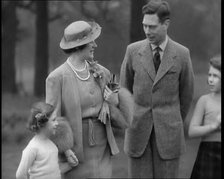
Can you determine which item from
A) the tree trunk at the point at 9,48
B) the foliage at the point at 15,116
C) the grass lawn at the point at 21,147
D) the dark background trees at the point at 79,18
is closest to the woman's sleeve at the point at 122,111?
the grass lawn at the point at 21,147

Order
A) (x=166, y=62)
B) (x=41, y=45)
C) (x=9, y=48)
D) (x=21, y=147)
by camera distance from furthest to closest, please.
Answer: (x=9, y=48) < (x=41, y=45) < (x=21, y=147) < (x=166, y=62)

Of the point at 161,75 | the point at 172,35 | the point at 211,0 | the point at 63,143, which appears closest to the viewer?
the point at 63,143

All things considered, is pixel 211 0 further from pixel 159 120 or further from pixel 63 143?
pixel 63 143

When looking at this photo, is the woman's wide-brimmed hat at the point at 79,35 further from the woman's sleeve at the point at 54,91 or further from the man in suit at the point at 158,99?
the man in suit at the point at 158,99

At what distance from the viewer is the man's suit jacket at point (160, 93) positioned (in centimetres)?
461

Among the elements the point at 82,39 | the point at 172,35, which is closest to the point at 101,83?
the point at 82,39

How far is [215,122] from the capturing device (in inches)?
171

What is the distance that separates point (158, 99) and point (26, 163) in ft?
A: 4.03

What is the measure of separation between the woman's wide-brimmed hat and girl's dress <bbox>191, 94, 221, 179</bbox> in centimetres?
95

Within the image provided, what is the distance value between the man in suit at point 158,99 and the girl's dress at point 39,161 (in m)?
0.93

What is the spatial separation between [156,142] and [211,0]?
510 cm

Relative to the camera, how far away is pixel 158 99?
461cm

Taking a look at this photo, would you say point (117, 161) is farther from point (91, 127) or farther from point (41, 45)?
point (91, 127)

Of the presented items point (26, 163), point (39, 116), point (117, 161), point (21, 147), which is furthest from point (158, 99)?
point (21, 147)
